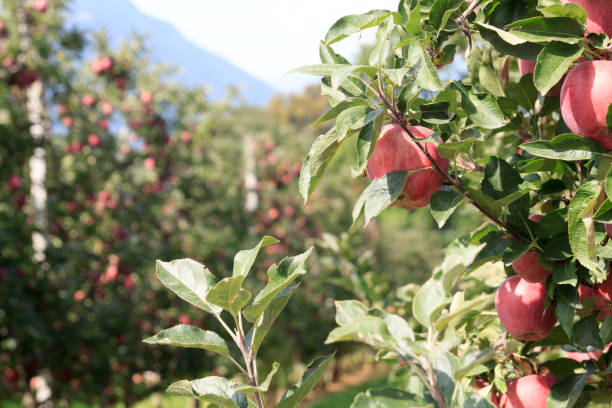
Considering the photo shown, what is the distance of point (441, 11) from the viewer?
2.54 ft

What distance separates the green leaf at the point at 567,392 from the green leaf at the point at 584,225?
237 millimetres

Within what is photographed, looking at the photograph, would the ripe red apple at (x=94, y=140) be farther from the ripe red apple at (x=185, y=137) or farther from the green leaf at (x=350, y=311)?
the green leaf at (x=350, y=311)

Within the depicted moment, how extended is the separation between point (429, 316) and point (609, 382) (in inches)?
21.0

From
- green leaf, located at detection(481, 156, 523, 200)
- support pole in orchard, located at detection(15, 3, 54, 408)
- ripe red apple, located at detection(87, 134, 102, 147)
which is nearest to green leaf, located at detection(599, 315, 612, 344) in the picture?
green leaf, located at detection(481, 156, 523, 200)

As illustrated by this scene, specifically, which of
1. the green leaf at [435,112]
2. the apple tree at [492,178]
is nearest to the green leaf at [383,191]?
the apple tree at [492,178]

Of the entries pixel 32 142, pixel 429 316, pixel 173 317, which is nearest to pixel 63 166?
pixel 32 142

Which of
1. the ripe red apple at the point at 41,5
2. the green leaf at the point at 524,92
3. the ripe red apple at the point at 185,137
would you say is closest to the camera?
the green leaf at the point at 524,92

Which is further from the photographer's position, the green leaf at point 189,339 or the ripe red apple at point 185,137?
the ripe red apple at point 185,137

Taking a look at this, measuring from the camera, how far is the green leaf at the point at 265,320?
2.37 feet

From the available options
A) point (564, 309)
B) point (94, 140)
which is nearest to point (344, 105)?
point (564, 309)

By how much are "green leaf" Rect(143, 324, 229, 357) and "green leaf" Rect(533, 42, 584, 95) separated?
0.54 metres

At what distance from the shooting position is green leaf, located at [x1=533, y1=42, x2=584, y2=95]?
0.72 meters

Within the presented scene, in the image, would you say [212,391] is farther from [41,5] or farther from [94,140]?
[41,5]

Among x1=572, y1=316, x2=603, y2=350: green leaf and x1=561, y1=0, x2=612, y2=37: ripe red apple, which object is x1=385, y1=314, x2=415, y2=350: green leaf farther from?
x1=561, y1=0, x2=612, y2=37: ripe red apple
